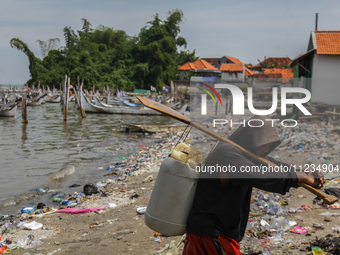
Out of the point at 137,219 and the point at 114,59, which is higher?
the point at 114,59

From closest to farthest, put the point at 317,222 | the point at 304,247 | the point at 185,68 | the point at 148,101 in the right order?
the point at 148,101 → the point at 304,247 → the point at 317,222 → the point at 185,68

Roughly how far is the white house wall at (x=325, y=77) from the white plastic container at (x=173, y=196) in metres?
13.5

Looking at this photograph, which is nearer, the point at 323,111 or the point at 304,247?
the point at 304,247

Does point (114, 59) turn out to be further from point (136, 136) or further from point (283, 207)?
point (283, 207)

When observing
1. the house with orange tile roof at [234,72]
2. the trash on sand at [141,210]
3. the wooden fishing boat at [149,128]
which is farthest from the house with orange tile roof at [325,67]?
the house with orange tile roof at [234,72]

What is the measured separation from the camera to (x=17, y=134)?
14.7m

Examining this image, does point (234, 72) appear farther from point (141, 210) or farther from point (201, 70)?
point (141, 210)

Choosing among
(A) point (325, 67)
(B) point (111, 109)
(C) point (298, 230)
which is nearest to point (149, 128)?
(A) point (325, 67)

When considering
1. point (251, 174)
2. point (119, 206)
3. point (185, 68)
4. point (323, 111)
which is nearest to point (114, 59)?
point (185, 68)

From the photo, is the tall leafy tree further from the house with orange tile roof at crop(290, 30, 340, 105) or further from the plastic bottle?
the plastic bottle

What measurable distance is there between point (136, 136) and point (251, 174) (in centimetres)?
1267

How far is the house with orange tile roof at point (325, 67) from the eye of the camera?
44.3 feet

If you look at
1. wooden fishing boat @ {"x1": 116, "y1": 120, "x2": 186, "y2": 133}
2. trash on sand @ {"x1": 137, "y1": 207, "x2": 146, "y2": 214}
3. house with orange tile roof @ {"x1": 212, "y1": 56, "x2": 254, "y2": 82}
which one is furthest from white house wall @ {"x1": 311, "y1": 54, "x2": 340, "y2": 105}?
house with orange tile roof @ {"x1": 212, "y1": 56, "x2": 254, "y2": 82}

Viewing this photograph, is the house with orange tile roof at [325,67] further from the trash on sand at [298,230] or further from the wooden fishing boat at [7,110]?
the wooden fishing boat at [7,110]
